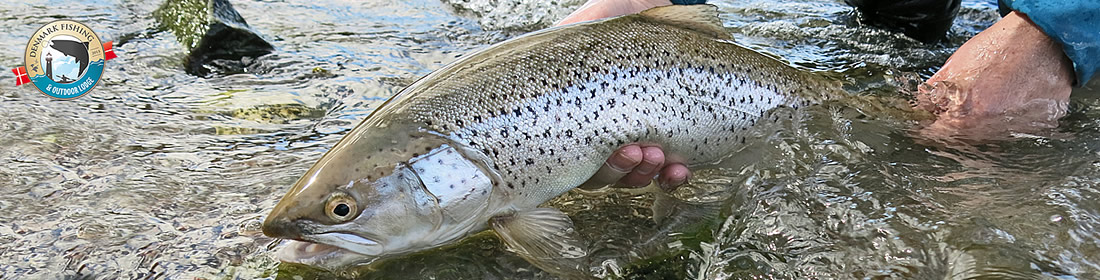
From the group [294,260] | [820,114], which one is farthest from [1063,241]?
[294,260]

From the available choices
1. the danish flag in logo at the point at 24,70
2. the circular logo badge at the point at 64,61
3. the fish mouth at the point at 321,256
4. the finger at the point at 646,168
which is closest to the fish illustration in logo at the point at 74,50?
the circular logo badge at the point at 64,61

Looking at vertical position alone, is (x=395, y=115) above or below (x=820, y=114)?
above

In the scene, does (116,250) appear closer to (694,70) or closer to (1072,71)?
(694,70)

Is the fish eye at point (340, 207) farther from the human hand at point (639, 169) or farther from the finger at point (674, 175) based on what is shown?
the finger at point (674, 175)

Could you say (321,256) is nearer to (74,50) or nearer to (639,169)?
(639,169)

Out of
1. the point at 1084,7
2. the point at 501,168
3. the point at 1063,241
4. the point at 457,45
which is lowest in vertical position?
the point at 457,45

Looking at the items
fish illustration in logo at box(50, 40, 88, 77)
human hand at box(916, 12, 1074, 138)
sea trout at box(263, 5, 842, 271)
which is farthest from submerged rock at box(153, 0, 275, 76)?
human hand at box(916, 12, 1074, 138)
